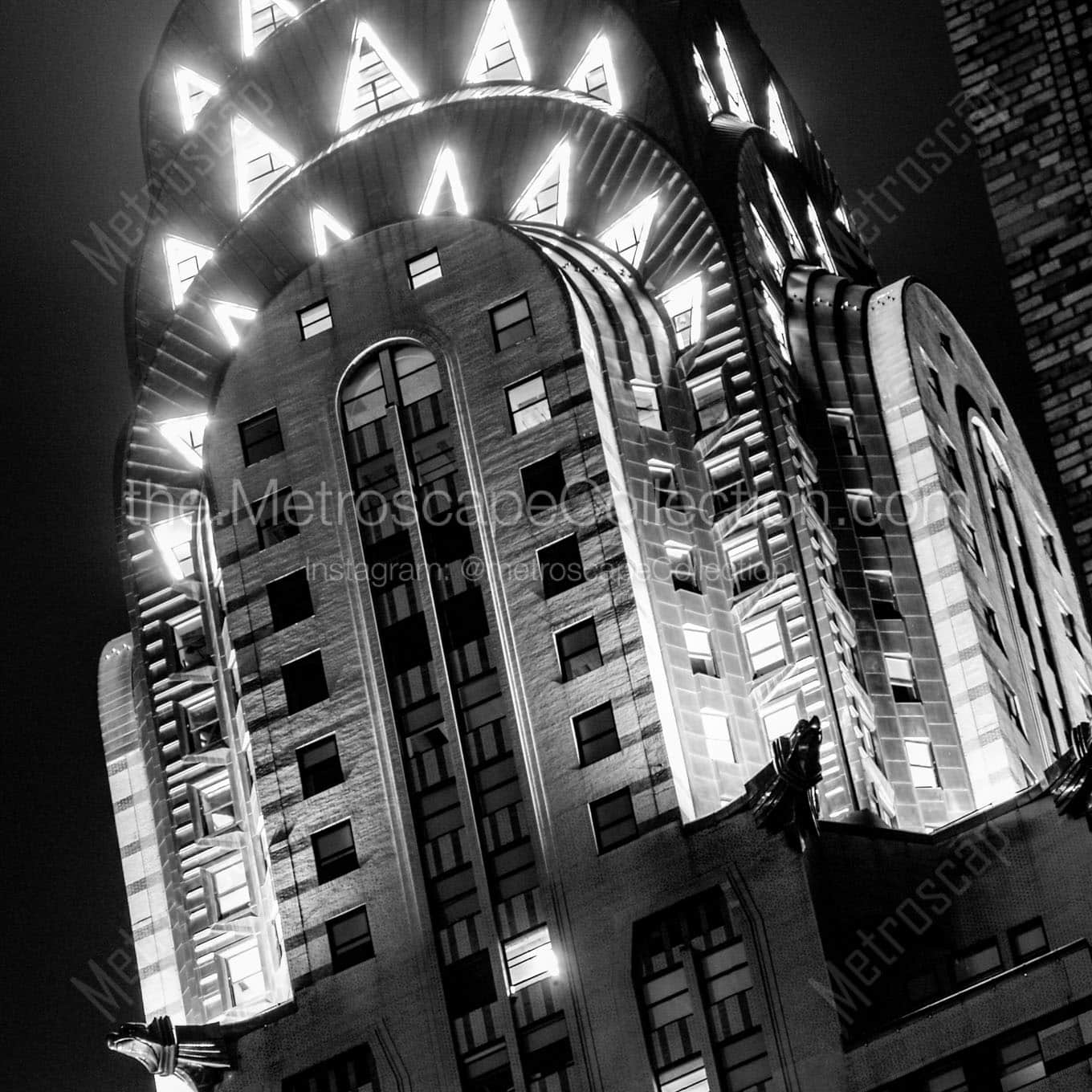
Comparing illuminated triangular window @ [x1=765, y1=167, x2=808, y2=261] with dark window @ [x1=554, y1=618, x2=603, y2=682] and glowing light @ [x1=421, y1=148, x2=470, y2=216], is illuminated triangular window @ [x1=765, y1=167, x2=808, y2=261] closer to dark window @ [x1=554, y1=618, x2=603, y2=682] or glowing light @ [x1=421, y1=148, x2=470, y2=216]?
glowing light @ [x1=421, y1=148, x2=470, y2=216]

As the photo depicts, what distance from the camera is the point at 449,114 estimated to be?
10919 centimetres

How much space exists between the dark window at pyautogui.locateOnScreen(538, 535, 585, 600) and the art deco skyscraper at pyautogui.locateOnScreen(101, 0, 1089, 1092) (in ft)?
0.46

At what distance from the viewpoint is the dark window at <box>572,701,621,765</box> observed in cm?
9594

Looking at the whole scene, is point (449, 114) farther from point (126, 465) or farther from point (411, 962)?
point (411, 962)

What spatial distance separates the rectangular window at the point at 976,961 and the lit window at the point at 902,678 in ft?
32.0

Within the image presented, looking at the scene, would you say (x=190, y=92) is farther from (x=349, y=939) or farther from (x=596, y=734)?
(x=349, y=939)

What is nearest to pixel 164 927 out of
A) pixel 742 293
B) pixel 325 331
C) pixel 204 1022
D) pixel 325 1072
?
pixel 204 1022

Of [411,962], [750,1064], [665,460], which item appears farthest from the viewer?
[665,460]

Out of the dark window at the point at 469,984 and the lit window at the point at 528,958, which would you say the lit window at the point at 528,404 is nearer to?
the lit window at the point at 528,958

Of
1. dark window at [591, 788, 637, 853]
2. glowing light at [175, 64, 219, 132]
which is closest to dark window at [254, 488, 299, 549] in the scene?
dark window at [591, 788, 637, 853]

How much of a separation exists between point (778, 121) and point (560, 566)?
2966 centimetres

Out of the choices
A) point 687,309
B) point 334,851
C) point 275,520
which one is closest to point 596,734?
point 334,851

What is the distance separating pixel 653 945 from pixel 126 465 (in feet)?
99.1

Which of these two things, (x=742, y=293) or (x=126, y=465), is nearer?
(x=742, y=293)
